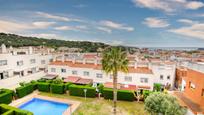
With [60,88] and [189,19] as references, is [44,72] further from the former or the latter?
[189,19]

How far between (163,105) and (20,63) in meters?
41.3

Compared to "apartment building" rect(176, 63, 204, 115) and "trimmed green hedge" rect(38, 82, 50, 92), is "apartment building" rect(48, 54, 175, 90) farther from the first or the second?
"apartment building" rect(176, 63, 204, 115)

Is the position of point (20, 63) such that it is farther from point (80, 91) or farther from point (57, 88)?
point (80, 91)

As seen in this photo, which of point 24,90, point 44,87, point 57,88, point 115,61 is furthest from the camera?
point 44,87

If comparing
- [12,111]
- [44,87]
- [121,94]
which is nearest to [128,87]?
[121,94]

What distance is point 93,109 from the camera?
29.9m

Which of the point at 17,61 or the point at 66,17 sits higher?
the point at 66,17

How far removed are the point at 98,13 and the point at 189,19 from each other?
84.1ft

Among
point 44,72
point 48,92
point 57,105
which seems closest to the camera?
point 57,105

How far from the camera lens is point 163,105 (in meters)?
20.4

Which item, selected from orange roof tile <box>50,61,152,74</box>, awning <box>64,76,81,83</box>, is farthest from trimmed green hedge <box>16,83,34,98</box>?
orange roof tile <box>50,61,152,74</box>

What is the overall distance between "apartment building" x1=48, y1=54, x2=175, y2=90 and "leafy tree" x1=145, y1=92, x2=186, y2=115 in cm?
1762

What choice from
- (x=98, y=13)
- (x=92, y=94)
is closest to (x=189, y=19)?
(x=98, y=13)

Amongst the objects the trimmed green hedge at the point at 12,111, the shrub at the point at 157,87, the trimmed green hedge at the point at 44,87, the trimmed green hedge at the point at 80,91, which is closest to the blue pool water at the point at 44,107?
the trimmed green hedge at the point at 44,87
